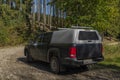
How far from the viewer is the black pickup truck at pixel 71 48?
10820 millimetres

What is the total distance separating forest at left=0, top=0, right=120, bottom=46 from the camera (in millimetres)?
17688

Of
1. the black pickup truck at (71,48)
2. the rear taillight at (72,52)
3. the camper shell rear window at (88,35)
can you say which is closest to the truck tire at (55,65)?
the black pickup truck at (71,48)

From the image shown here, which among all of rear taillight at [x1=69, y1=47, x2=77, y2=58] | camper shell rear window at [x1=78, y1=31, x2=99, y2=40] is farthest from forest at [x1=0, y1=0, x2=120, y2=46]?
rear taillight at [x1=69, y1=47, x2=77, y2=58]

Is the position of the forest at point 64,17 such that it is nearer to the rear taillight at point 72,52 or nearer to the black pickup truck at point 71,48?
the black pickup truck at point 71,48

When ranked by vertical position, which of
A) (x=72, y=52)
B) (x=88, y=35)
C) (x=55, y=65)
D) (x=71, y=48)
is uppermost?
(x=88, y=35)

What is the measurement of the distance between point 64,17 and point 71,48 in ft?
37.2

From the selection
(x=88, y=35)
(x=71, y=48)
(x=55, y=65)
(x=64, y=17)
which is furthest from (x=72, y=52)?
(x=64, y=17)

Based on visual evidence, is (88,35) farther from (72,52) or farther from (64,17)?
(64,17)

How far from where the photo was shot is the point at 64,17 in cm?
2180

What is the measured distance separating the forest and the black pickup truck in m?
6.01

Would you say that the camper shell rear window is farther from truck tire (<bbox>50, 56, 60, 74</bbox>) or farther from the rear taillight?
truck tire (<bbox>50, 56, 60, 74</bbox>)

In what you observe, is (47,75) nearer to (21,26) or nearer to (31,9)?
(21,26)

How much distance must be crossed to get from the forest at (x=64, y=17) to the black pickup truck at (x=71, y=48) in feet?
19.7

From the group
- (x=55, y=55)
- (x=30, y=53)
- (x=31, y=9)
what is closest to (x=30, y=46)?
(x=30, y=53)
